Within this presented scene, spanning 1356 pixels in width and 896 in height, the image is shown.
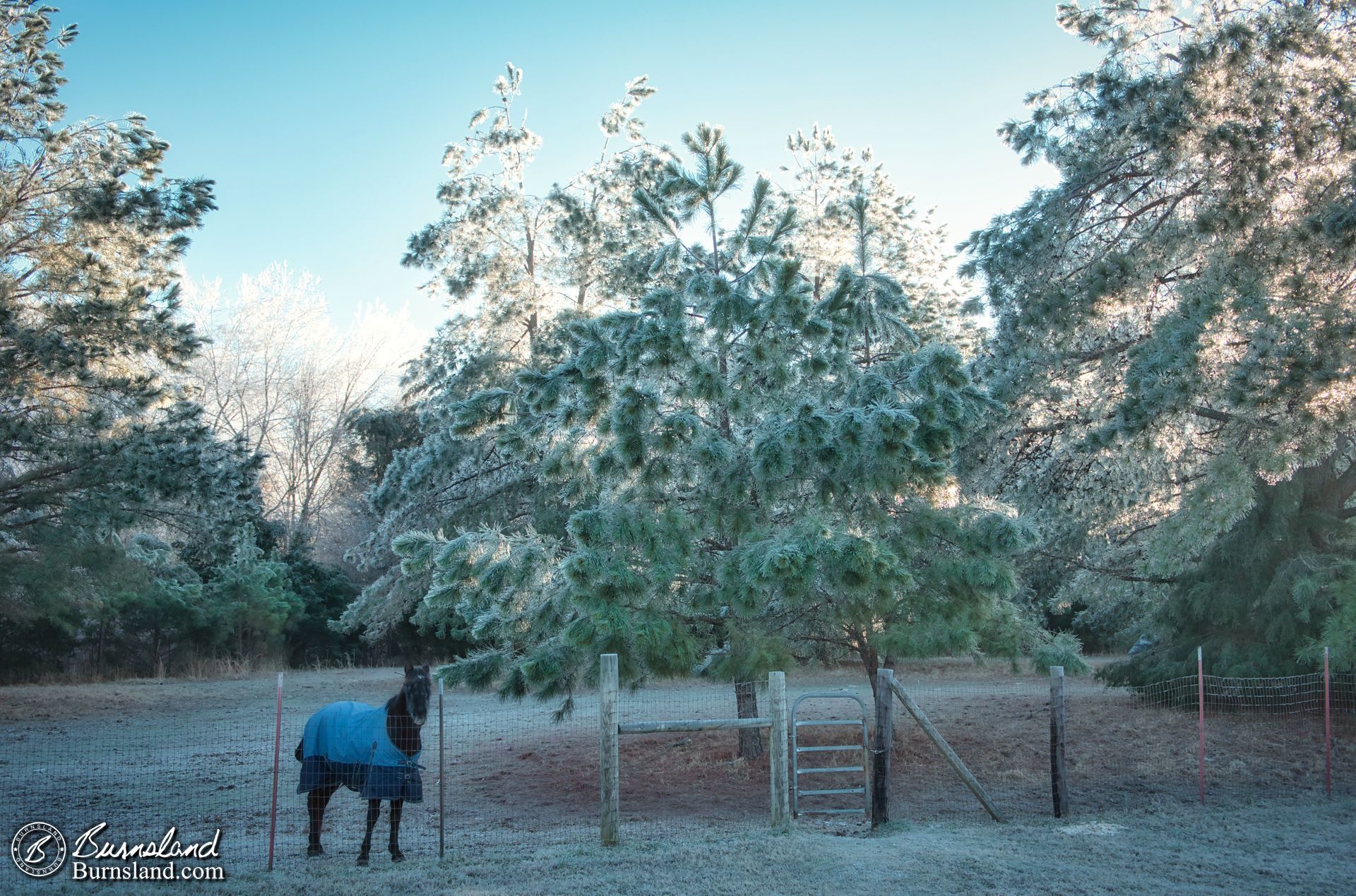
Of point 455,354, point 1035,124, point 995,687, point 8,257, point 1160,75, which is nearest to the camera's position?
point 1160,75

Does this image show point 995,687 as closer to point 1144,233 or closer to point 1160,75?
point 1144,233

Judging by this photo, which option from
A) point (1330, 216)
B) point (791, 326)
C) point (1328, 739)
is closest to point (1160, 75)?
point (1330, 216)

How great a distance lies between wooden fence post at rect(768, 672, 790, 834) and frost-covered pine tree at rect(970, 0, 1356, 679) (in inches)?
196

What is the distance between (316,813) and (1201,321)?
30.1 ft

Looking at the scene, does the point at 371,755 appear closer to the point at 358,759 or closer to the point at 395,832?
the point at 358,759

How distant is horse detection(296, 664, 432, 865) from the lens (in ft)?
22.2

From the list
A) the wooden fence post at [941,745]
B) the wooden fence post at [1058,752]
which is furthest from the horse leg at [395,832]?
the wooden fence post at [1058,752]

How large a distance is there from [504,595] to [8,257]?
1154 cm

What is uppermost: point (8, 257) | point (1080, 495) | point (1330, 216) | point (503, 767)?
point (8, 257)

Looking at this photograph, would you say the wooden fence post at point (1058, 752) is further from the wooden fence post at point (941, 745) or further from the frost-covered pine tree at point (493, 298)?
the frost-covered pine tree at point (493, 298)

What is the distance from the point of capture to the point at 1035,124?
12.0 m

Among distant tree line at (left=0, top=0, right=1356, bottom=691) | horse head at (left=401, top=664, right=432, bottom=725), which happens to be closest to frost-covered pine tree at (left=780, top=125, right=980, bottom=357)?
distant tree line at (left=0, top=0, right=1356, bottom=691)

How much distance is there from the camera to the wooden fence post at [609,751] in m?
6.92

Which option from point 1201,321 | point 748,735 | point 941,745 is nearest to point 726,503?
point 941,745
